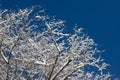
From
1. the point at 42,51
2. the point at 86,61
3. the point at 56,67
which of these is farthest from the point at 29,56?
the point at 86,61

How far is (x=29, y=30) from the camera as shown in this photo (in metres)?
18.7

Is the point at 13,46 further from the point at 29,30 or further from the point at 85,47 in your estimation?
the point at 85,47

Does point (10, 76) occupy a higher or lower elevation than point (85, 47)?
lower

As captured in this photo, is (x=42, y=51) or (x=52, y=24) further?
(x=42, y=51)

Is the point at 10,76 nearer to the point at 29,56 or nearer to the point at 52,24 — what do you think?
the point at 29,56

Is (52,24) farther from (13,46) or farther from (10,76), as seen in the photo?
(10,76)

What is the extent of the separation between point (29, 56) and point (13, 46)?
127 cm

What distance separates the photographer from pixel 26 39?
62.4 feet

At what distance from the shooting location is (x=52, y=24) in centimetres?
1772

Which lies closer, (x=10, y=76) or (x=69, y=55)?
(x=69, y=55)

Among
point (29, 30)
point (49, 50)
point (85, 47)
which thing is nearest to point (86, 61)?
point (85, 47)

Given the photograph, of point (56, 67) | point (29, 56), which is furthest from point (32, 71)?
point (56, 67)

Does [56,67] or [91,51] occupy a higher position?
[91,51]

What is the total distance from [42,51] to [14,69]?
1879 millimetres
